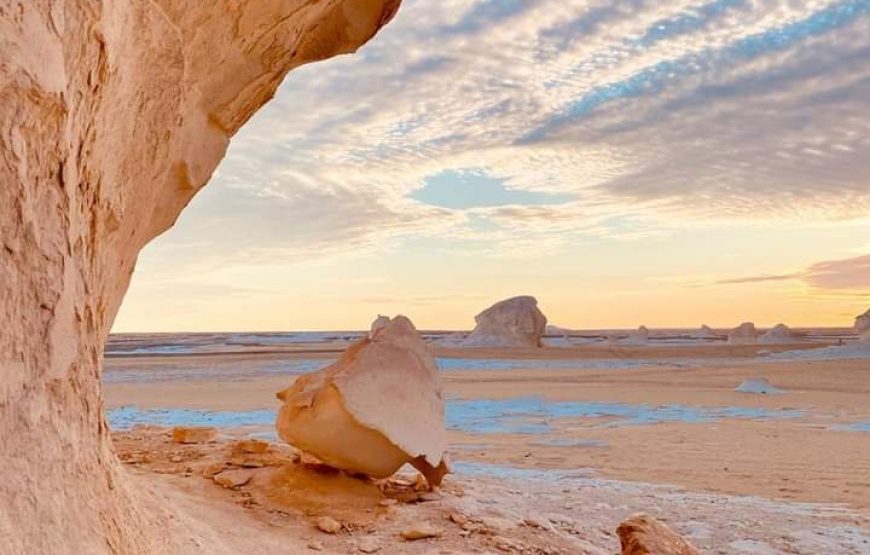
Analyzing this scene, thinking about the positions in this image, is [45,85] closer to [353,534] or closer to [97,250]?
[97,250]

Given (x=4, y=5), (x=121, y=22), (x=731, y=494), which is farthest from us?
(x=731, y=494)

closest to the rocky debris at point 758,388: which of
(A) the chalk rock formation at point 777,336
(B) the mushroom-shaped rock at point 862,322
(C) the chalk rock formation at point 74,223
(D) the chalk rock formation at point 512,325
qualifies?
(C) the chalk rock formation at point 74,223

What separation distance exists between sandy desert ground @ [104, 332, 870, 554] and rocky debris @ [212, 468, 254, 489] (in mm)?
122

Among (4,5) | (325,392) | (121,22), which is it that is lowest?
(325,392)

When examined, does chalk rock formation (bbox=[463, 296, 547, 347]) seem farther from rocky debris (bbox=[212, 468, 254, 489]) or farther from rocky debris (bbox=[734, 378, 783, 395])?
rocky debris (bbox=[212, 468, 254, 489])

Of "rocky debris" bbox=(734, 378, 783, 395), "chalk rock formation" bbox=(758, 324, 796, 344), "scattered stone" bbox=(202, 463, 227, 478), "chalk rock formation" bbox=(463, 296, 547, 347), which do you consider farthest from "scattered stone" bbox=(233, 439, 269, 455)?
"chalk rock formation" bbox=(758, 324, 796, 344)

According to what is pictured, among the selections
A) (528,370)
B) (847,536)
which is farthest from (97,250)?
(528,370)

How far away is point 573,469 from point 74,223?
25.2 feet

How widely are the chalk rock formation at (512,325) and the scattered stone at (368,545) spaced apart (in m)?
42.1

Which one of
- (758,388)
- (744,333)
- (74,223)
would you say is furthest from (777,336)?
(74,223)

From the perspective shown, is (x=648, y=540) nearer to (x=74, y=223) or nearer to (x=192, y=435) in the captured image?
(x=74, y=223)

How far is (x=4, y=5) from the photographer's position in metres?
2.68

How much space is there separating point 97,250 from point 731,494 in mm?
7014

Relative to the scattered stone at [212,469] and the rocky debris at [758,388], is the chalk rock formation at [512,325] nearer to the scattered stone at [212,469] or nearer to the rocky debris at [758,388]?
the rocky debris at [758,388]
